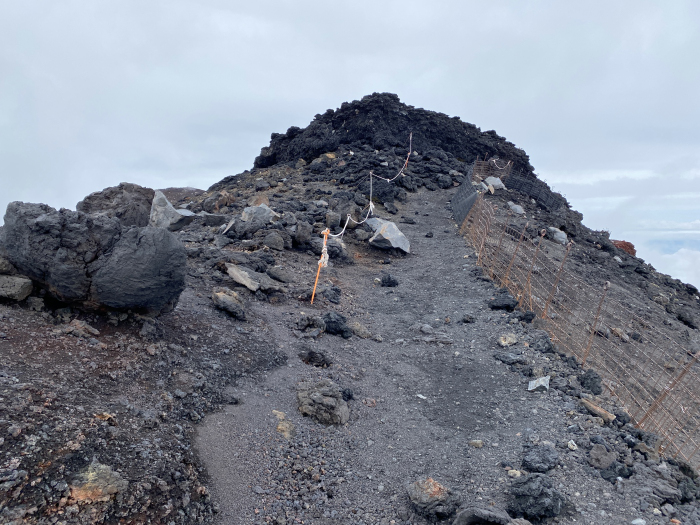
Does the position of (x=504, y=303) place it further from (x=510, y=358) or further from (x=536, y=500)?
(x=536, y=500)

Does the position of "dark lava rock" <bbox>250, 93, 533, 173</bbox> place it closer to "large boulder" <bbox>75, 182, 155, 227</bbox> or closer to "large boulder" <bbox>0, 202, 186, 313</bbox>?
"large boulder" <bbox>75, 182, 155, 227</bbox>

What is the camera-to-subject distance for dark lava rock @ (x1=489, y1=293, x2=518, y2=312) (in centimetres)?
729

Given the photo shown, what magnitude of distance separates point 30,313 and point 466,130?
80.7 feet

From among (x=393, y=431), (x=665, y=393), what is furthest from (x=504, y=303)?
(x=393, y=431)

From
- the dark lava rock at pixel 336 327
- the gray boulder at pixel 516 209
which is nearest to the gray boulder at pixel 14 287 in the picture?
the dark lava rock at pixel 336 327

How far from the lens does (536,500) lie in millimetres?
3350

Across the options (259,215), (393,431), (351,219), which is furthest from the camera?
(351,219)

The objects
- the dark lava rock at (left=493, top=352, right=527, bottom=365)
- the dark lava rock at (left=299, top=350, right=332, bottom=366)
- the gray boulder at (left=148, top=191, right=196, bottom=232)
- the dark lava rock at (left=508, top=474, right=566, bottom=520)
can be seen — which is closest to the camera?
the dark lava rock at (left=508, top=474, right=566, bottom=520)

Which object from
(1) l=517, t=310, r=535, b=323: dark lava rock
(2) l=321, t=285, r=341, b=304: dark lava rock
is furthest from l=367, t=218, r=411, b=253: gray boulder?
(1) l=517, t=310, r=535, b=323: dark lava rock

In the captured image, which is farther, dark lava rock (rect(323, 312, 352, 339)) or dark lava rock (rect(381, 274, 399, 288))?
dark lava rock (rect(381, 274, 399, 288))

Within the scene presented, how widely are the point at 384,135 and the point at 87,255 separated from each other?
19.8 m

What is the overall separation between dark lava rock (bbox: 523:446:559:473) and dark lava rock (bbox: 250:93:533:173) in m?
19.4

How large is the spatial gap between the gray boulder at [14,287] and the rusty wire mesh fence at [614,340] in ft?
20.9

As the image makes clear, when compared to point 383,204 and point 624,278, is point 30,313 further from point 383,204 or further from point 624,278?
point 624,278
